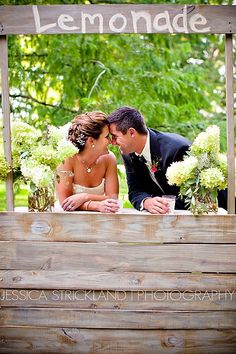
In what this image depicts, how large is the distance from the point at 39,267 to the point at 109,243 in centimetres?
39

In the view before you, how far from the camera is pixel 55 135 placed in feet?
11.0

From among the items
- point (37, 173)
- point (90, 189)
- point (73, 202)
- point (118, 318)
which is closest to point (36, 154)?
point (37, 173)

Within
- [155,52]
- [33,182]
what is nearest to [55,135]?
[33,182]

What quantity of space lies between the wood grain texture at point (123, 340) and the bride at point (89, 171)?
673mm

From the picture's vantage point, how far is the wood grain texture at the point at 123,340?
340cm

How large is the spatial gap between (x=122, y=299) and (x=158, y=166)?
0.92 meters

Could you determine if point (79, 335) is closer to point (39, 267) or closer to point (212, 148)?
point (39, 267)

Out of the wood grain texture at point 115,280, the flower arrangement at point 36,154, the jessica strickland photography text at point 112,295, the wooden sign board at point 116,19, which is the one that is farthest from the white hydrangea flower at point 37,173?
the wooden sign board at point 116,19

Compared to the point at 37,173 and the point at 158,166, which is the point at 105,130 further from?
the point at 37,173

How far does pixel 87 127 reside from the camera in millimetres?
3799

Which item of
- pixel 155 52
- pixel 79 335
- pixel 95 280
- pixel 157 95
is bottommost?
pixel 79 335

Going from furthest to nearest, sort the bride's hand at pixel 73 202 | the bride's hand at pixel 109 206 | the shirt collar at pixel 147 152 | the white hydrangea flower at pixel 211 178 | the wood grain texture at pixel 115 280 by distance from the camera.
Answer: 1. the shirt collar at pixel 147 152
2. the bride's hand at pixel 73 202
3. the bride's hand at pixel 109 206
4. the wood grain texture at pixel 115 280
5. the white hydrangea flower at pixel 211 178

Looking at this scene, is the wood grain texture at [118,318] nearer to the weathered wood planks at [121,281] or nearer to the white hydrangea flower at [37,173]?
the weathered wood planks at [121,281]

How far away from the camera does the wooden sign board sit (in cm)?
329
